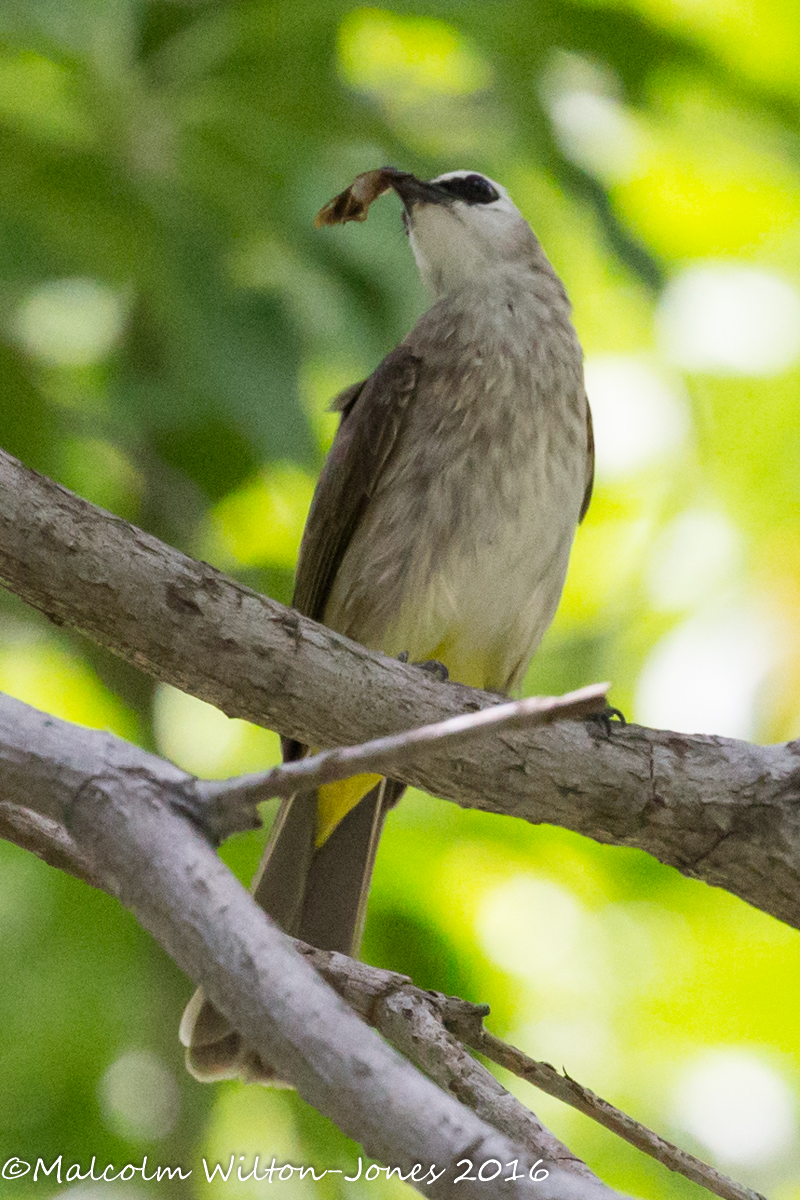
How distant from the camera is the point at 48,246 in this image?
11.9ft

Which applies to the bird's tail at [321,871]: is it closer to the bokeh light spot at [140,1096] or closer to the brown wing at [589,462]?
the bokeh light spot at [140,1096]

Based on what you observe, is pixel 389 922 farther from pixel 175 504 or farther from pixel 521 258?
pixel 521 258

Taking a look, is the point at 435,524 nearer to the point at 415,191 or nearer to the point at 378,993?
the point at 415,191

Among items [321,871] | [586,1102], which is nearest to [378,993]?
[586,1102]

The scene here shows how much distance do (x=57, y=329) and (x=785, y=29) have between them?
239 cm

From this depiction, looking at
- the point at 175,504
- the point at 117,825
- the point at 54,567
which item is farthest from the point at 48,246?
the point at 117,825

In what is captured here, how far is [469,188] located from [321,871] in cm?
213

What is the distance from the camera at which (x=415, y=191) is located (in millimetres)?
3994

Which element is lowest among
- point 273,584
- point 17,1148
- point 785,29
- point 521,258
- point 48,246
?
point 17,1148

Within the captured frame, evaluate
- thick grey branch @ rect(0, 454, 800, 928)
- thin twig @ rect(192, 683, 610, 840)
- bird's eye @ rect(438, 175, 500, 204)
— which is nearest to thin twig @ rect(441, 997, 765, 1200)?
thick grey branch @ rect(0, 454, 800, 928)

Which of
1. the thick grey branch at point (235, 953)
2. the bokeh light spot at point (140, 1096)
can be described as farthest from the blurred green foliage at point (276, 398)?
the thick grey branch at point (235, 953)

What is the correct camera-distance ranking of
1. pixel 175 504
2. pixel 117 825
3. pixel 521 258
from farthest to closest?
pixel 521 258, pixel 175 504, pixel 117 825

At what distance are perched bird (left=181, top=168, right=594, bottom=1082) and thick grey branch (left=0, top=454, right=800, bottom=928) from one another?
100cm

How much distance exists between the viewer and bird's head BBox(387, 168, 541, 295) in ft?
13.3
